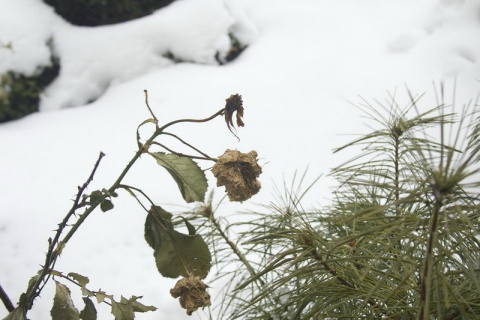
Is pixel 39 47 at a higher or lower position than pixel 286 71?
higher

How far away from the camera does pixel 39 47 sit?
2068 millimetres

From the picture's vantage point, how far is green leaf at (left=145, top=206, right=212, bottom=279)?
664 millimetres

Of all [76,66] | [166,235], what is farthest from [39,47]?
[166,235]

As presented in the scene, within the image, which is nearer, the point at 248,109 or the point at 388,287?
the point at 388,287

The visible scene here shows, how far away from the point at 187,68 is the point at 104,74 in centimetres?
31

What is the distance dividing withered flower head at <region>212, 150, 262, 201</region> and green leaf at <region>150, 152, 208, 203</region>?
0.05 meters

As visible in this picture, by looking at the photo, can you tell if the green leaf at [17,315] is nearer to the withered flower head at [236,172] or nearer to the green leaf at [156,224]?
the green leaf at [156,224]

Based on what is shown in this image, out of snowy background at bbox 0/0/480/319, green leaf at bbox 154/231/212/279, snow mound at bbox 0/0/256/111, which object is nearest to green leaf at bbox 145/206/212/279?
green leaf at bbox 154/231/212/279

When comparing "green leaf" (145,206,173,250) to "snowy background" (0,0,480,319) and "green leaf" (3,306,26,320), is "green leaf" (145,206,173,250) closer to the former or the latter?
"green leaf" (3,306,26,320)

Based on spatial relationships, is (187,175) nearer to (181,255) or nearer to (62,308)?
(181,255)

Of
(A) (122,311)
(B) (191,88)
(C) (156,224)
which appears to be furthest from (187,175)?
(B) (191,88)

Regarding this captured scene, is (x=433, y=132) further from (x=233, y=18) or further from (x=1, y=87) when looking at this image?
(x=1, y=87)

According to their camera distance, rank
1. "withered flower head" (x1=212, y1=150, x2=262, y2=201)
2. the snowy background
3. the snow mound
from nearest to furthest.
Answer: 1. "withered flower head" (x1=212, y1=150, x2=262, y2=201)
2. the snowy background
3. the snow mound

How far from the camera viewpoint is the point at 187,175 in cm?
63
